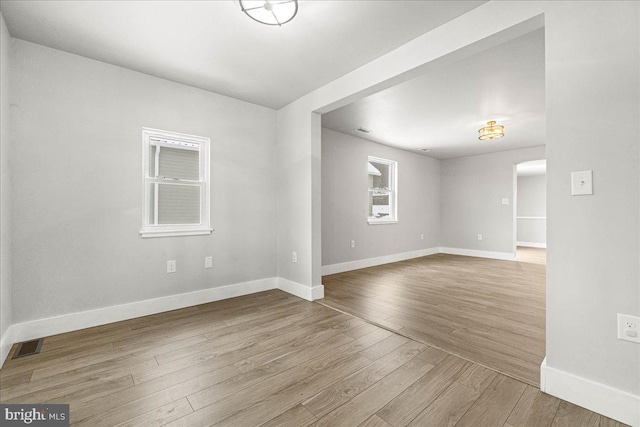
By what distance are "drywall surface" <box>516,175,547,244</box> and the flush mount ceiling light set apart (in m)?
10.4

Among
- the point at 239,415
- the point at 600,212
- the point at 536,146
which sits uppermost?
the point at 536,146

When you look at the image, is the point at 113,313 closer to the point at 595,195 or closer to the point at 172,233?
the point at 172,233

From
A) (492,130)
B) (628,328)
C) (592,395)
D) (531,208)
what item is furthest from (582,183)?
(531,208)

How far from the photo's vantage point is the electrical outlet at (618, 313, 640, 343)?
4.30 ft

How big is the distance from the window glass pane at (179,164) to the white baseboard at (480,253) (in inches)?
255

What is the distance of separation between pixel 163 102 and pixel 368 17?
2.26m

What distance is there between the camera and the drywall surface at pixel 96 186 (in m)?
2.29

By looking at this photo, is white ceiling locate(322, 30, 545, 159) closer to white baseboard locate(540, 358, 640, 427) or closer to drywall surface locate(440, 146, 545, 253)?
drywall surface locate(440, 146, 545, 253)

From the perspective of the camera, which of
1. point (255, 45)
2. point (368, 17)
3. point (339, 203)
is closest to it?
point (368, 17)

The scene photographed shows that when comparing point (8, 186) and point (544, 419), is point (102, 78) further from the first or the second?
point (544, 419)

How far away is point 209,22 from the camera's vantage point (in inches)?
81.7

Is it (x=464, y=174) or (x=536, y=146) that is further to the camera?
(x=464, y=174)

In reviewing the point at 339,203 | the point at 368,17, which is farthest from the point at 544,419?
the point at 339,203

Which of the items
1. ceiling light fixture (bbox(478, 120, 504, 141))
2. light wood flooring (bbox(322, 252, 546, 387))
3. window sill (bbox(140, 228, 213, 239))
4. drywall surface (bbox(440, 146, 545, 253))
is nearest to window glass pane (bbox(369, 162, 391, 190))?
light wood flooring (bbox(322, 252, 546, 387))
